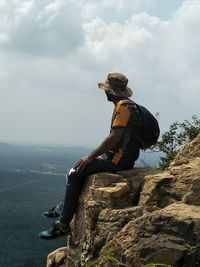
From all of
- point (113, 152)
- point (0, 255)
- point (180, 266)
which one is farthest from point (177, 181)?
point (0, 255)

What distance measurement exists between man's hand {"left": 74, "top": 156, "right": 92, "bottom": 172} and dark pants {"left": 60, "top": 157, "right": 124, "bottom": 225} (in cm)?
6

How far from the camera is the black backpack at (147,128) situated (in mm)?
8117

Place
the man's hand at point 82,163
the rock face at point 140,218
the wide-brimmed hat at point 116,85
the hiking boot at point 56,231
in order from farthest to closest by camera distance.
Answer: the wide-brimmed hat at point 116,85, the hiking boot at point 56,231, the man's hand at point 82,163, the rock face at point 140,218

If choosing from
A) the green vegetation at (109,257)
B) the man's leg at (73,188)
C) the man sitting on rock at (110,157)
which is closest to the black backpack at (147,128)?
the man sitting on rock at (110,157)

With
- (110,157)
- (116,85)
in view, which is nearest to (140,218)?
(110,157)

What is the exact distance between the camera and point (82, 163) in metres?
7.88

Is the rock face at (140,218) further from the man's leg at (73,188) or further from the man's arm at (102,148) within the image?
the man's arm at (102,148)

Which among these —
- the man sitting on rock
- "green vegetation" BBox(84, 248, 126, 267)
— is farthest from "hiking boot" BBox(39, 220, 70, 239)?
"green vegetation" BBox(84, 248, 126, 267)

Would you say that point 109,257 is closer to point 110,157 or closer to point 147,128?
point 110,157

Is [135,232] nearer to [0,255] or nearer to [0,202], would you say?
[0,255]

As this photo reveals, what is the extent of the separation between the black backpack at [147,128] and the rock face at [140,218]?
1.67ft

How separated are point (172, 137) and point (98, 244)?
54.6 feet

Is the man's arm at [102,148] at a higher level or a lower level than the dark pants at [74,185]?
higher

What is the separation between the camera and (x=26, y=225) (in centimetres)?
13538
